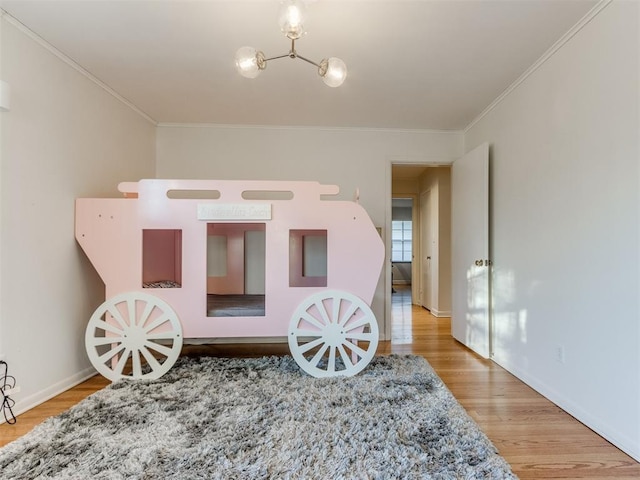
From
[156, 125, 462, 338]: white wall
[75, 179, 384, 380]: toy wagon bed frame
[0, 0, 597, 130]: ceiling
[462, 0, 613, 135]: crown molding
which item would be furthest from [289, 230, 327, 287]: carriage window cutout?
[462, 0, 613, 135]: crown molding

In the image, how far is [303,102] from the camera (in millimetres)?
2844

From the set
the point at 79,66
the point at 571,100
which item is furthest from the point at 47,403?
the point at 571,100

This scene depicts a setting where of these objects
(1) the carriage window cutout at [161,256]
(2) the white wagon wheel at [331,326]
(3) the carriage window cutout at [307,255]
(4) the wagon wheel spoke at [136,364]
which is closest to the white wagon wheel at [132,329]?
(4) the wagon wheel spoke at [136,364]

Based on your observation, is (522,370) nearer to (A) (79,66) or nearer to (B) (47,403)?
(B) (47,403)

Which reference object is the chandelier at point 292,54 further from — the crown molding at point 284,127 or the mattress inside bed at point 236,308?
the crown molding at point 284,127

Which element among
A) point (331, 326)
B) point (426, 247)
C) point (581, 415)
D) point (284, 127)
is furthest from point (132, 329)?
point (426, 247)

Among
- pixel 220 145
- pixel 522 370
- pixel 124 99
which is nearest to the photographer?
pixel 522 370

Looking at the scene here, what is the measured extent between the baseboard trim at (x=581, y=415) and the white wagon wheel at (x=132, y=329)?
250 cm

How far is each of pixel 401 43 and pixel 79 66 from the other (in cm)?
227

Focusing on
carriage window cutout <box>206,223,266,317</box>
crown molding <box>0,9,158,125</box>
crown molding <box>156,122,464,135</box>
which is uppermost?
crown molding <box>0,9,158,125</box>

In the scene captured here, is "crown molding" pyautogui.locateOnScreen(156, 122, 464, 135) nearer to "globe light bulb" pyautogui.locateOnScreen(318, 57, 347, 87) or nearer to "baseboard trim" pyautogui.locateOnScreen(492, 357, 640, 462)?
"globe light bulb" pyautogui.locateOnScreen(318, 57, 347, 87)

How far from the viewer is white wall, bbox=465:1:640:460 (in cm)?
157

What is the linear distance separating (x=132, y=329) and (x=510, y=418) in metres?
2.48

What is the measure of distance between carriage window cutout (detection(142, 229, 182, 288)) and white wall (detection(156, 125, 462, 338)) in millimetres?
720
